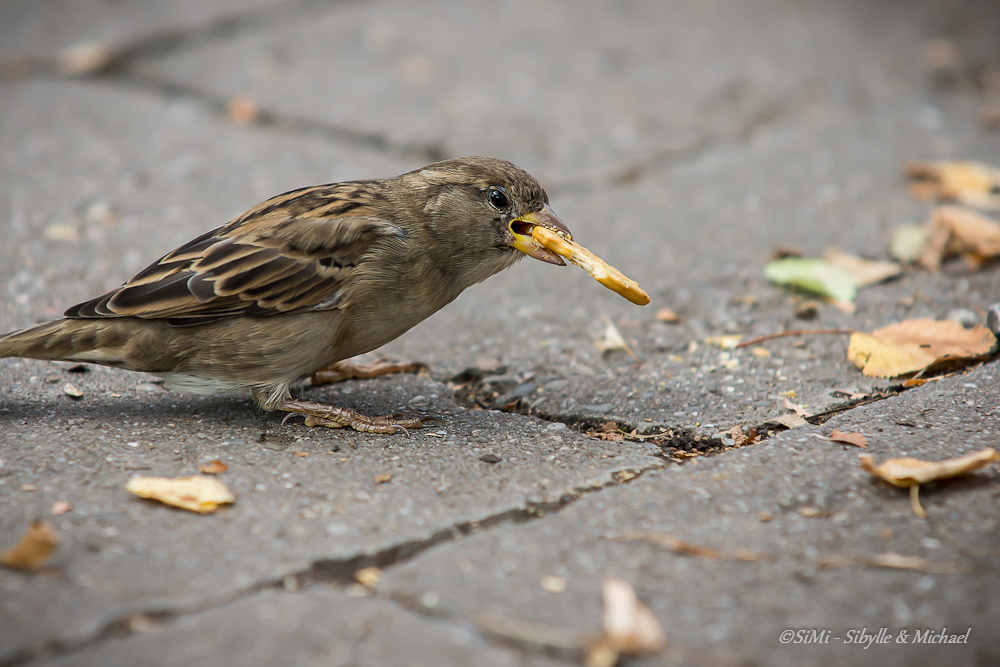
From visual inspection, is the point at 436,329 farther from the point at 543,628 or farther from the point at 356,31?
the point at 356,31

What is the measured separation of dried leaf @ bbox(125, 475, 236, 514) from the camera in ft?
8.95

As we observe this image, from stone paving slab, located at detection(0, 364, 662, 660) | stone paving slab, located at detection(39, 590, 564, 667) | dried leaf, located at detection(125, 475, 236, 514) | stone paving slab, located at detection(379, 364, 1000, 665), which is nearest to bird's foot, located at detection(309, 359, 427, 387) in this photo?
stone paving slab, located at detection(0, 364, 662, 660)

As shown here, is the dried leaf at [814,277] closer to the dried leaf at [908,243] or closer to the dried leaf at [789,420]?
the dried leaf at [908,243]

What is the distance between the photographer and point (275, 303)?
341 centimetres

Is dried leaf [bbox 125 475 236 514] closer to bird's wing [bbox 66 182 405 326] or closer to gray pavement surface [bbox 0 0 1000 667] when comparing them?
gray pavement surface [bbox 0 0 1000 667]

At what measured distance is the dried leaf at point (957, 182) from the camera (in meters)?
5.62

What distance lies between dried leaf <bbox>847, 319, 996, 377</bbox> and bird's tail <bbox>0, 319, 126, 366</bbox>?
306cm

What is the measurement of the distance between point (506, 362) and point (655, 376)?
70cm

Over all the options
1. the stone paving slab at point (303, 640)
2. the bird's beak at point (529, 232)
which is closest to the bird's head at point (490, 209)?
the bird's beak at point (529, 232)

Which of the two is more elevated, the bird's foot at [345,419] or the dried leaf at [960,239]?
the dried leaf at [960,239]

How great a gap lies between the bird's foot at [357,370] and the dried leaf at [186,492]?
123 centimetres

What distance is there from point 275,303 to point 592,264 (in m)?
1.27

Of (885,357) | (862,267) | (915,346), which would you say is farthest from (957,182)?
(885,357)

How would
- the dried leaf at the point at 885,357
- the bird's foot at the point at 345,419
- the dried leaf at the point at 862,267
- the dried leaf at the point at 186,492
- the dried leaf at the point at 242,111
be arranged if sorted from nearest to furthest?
the dried leaf at the point at 186,492
the bird's foot at the point at 345,419
the dried leaf at the point at 885,357
the dried leaf at the point at 862,267
the dried leaf at the point at 242,111
